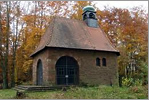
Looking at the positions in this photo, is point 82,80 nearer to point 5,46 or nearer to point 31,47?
point 31,47

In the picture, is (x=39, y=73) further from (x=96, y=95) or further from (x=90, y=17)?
Result: (x=96, y=95)

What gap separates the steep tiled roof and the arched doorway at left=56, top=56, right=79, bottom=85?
4.35 feet

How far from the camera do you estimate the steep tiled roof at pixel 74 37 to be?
19281mm

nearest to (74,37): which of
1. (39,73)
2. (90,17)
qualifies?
(90,17)

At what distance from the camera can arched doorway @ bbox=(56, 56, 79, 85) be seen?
18984 mm

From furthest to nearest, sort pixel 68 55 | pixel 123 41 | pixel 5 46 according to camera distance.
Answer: pixel 123 41 < pixel 5 46 < pixel 68 55

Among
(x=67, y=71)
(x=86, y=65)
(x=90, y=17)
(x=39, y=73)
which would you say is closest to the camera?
(x=67, y=71)

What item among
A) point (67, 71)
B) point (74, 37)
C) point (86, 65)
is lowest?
point (67, 71)

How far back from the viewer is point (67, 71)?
63.6ft

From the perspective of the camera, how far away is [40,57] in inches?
811

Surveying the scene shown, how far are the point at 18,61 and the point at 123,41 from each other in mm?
13798

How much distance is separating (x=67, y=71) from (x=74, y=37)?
3.26 metres

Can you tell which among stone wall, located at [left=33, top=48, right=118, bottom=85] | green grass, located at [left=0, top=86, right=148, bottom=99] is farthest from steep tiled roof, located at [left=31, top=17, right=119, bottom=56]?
green grass, located at [left=0, top=86, right=148, bottom=99]

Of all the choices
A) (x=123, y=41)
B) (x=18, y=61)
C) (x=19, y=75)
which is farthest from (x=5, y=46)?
(x=123, y=41)
